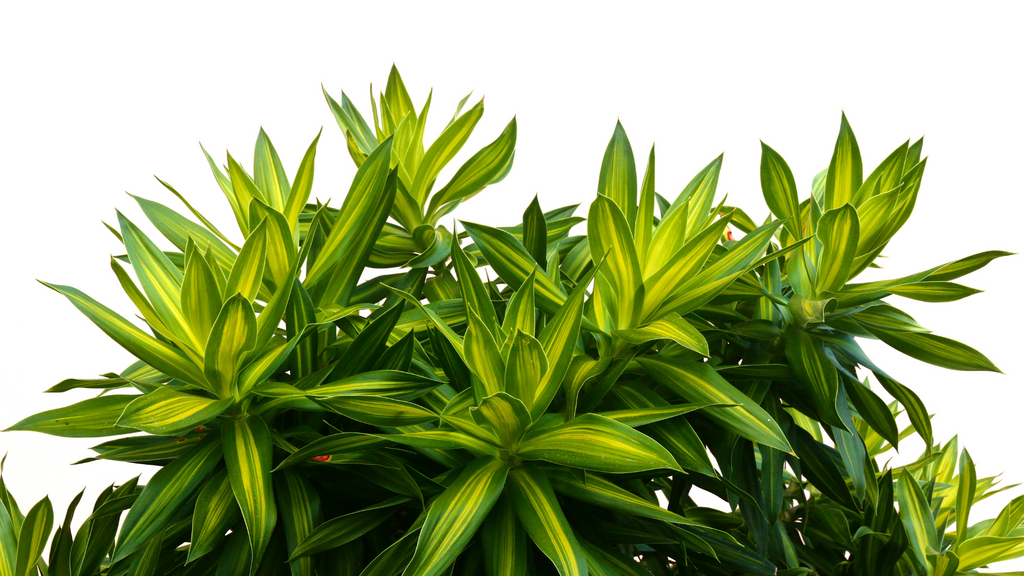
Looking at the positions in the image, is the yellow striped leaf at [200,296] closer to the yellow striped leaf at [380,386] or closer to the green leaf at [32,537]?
the yellow striped leaf at [380,386]

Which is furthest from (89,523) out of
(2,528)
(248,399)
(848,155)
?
(848,155)

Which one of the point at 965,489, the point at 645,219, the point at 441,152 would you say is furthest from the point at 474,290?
the point at 965,489

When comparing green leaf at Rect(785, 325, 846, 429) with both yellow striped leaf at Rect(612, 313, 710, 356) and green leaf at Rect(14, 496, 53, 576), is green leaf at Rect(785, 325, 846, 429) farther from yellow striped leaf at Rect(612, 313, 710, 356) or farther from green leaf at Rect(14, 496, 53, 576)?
green leaf at Rect(14, 496, 53, 576)

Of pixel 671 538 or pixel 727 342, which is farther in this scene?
pixel 727 342

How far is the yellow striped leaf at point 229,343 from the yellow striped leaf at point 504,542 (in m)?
0.24

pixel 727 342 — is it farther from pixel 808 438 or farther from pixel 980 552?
pixel 980 552

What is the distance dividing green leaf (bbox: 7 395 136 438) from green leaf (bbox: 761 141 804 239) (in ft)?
2.03

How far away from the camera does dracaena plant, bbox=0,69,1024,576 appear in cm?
64

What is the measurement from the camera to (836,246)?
735 millimetres

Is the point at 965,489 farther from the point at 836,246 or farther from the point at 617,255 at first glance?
the point at 617,255

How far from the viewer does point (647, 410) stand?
2.21 feet

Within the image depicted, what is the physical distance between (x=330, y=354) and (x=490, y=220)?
1.67m

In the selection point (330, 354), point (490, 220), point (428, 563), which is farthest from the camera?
point (490, 220)

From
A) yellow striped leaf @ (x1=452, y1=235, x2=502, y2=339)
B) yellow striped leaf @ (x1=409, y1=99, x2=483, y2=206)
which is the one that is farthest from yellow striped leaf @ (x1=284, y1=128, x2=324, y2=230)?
yellow striped leaf @ (x1=452, y1=235, x2=502, y2=339)
